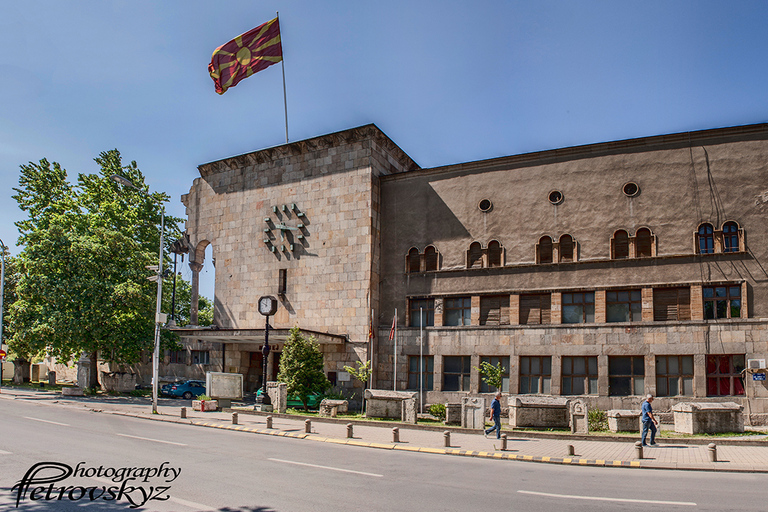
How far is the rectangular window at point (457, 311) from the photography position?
3153 cm

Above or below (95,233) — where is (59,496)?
below

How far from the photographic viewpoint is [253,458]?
15570 millimetres

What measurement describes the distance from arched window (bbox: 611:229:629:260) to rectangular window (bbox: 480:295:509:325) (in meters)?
5.75

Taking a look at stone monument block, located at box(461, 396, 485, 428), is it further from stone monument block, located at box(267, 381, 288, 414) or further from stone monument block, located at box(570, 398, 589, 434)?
stone monument block, located at box(267, 381, 288, 414)

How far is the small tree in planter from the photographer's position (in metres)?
30.4

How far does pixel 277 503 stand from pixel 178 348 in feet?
106

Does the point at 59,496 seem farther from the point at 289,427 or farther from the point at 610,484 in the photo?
the point at 289,427

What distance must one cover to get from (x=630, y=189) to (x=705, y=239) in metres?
4.09

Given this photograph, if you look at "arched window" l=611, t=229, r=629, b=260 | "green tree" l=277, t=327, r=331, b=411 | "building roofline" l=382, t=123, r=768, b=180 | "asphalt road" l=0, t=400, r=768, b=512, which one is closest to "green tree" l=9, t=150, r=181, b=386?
"green tree" l=277, t=327, r=331, b=411

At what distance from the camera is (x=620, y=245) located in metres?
28.6

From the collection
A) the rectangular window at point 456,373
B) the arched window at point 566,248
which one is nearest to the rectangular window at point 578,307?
the arched window at point 566,248

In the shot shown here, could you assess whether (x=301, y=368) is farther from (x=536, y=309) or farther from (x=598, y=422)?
(x=598, y=422)

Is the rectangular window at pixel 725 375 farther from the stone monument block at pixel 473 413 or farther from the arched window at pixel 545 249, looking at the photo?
the stone monument block at pixel 473 413

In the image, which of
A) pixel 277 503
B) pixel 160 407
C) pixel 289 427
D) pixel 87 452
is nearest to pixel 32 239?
pixel 160 407
